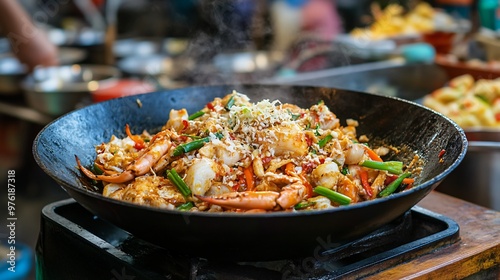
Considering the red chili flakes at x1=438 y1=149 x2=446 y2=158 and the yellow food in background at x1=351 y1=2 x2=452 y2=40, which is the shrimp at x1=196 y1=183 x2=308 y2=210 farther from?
the yellow food in background at x1=351 y1=2 x2=452 y2=40

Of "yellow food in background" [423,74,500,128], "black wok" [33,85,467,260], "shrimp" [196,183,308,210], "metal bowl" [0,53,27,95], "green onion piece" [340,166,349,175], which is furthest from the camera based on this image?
"metal bowl" [0,53,27,95]

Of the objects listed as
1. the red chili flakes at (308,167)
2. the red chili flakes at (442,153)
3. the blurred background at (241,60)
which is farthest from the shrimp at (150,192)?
the blurred background at (241,60)

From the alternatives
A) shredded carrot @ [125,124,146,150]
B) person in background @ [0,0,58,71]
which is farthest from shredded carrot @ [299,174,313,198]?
person in background @ [0,0,58,71]

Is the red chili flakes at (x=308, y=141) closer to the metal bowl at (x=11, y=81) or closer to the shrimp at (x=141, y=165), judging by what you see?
the shrimp at (x=141, y=165)

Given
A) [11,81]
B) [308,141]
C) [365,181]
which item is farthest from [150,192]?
[11,81]

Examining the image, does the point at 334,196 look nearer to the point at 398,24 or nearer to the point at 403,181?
the point at 403,181

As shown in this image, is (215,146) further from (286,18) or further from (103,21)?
(103,21)
